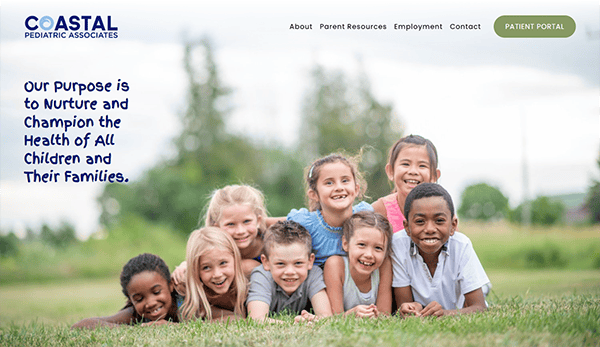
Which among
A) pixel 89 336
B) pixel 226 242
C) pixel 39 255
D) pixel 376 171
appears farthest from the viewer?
pixel 376 171

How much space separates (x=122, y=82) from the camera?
6.35 m

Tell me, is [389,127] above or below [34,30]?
above

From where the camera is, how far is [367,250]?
4.53m

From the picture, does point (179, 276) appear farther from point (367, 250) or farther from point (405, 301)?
point (405, 301)

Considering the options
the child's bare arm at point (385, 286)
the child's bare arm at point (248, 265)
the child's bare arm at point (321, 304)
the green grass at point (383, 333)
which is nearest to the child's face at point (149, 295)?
the green grass at point (383, 333)

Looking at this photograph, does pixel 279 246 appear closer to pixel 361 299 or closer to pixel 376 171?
pixel 361 299

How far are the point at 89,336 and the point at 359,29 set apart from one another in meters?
4.38

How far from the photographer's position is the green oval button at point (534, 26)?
610cm

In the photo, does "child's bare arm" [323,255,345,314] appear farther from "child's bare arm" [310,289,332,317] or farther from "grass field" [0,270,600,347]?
"grass field" [0,270,600,347]

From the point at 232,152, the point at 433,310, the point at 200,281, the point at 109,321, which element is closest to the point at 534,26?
the point at 433,310

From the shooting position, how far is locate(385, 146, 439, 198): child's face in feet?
17.1

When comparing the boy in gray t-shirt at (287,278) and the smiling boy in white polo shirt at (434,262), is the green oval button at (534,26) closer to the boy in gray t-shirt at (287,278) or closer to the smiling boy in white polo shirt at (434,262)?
the smiling boy in white polo shirt at (434,262)

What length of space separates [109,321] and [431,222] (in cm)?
304

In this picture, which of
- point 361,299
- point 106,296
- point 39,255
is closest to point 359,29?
point 361,299
